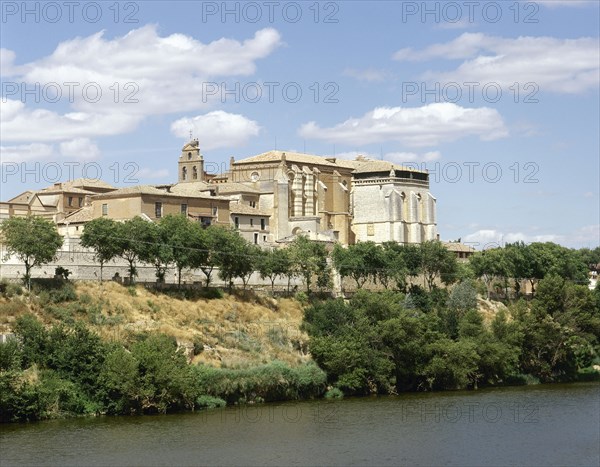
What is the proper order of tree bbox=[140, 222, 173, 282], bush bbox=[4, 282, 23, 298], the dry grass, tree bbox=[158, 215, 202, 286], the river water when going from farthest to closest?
tree bbox=[158, 215, 202, 286] < tree bbox=[140, 222, 173, 282] < the dry grass < bush bbox=[4, 282, 23, 298] < the river water

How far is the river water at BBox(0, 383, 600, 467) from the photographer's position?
3741 cm

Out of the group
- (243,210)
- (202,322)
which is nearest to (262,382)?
(202,322)

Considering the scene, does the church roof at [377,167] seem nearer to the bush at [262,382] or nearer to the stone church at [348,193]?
the stone church at [348,193]

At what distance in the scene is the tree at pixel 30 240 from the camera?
5338cm

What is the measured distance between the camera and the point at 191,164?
296ft

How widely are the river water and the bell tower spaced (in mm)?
41899

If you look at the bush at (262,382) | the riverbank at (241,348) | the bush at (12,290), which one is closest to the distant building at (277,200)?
the riverbank at (241,348)

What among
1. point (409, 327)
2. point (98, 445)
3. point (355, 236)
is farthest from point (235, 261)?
point (355, 236)

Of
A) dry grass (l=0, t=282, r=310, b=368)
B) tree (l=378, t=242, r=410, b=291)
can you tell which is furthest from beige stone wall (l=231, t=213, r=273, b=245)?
dry grass (l=0, t=282, r=310, b=368)

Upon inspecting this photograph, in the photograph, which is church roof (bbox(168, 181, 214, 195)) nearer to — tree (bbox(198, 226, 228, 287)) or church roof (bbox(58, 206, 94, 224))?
church roof (bbox(58, 206, 94, 224))

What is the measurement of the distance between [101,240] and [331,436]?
2097 cm

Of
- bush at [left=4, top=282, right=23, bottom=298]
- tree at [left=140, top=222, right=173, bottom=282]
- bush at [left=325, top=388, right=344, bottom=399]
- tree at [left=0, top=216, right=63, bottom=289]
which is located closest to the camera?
bush at [left=4, top=282, right=23, bottom=298]

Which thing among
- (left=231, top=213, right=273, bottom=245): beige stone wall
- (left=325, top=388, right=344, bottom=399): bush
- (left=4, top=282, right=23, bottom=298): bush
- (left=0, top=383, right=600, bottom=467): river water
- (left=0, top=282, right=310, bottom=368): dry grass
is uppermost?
(left=231, top=213, right=273, bottom=245): beige stone wall

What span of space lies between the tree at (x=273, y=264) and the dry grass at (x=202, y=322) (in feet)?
10.9
